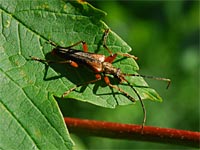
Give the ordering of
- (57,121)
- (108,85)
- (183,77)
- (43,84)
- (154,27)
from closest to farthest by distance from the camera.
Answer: (57,121)
(43,84)
(108,85)
(154,27)
(183,77)

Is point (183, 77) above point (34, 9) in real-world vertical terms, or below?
below

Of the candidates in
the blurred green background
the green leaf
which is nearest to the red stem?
the green leaf

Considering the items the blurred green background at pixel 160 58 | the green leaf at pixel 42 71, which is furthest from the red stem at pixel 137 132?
the blurred green background at pixel 160 58

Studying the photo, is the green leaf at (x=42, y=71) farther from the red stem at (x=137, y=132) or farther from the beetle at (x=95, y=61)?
the red stem at (x=137, y=132)

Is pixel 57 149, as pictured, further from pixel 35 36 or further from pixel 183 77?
pixel 183 77

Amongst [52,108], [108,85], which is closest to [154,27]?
[108,85]

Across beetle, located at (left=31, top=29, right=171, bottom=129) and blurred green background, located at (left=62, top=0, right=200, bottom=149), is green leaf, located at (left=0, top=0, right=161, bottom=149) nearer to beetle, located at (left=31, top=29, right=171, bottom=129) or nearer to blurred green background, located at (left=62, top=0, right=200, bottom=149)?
beetle, located at (left=31, top=29, right=171, bottom=129)
